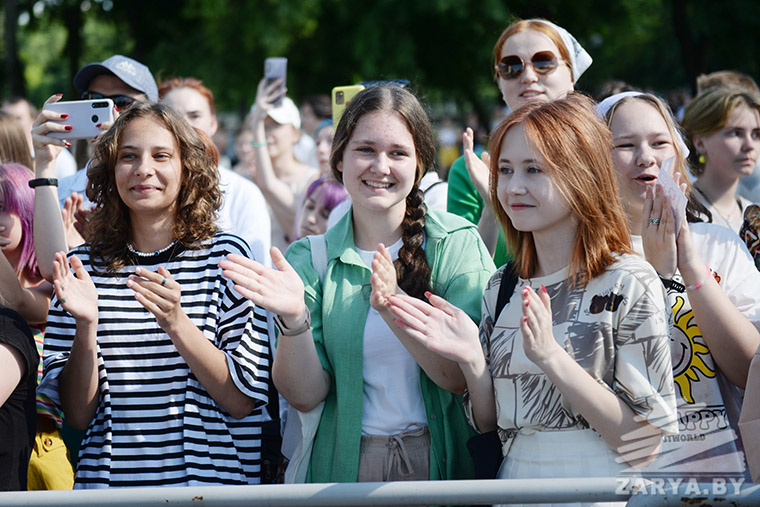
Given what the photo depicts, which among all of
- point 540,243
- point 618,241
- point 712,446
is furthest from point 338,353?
point 712,446

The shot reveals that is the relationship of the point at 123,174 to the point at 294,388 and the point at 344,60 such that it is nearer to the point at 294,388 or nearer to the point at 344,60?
the point at 294,388

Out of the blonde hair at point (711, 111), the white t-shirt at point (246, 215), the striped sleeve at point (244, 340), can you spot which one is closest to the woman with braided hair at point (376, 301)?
the striped sleeve at point (244, 340)

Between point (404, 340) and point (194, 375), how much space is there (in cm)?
76

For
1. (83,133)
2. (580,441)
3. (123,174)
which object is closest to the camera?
Result: (580,441)

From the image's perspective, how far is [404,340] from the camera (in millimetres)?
2783

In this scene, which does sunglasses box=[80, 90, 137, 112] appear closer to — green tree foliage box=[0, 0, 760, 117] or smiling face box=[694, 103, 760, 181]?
smiling face box=[694, 103, 760, 181]

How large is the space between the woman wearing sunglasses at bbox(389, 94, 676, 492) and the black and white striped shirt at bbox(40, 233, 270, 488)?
0.69 meters

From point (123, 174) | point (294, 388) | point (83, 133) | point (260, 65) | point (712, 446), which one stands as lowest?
point (712, 446)

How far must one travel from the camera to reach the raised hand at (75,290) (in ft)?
9.06

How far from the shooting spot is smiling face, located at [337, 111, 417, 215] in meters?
3.03

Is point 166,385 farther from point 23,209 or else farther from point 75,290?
point 23,209

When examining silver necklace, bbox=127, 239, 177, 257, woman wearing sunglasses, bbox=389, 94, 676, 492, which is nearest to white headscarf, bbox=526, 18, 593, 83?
woman wearing sunglasses, bbox=389, 94, 676, 492

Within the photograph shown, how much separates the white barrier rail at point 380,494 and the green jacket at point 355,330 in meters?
0.65

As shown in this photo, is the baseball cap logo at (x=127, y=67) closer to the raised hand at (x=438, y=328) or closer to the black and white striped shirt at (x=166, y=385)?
the black and white striped shirt at (x=166, y=385)
